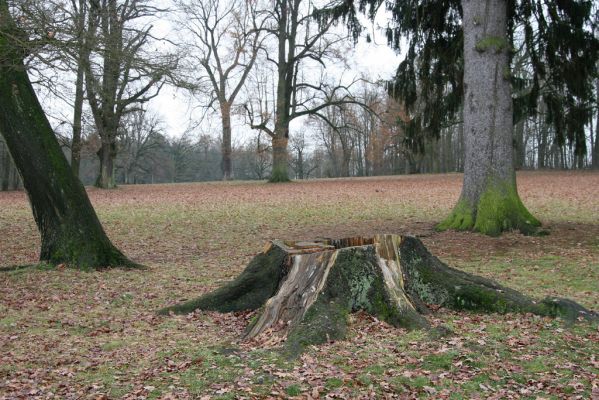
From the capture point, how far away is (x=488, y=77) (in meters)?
11.1

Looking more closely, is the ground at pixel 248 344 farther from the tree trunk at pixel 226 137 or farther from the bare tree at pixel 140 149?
the bare tree at pixel 140 149

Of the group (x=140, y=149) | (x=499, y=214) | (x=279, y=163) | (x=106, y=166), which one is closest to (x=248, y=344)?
(x=499, y=214)

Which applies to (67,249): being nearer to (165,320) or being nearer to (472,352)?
(165,320)

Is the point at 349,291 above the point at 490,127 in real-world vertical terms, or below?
below

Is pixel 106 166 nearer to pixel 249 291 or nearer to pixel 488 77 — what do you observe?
pixel 488 77

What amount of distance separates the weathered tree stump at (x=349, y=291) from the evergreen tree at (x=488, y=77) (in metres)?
5.25

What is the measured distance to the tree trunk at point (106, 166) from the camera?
108 feet

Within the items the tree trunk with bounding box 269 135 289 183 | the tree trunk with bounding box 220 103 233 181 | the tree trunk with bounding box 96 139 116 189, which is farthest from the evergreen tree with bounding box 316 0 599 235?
the tree trunk with bounding box 96 139 116 189

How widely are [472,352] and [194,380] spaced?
2.25 meters

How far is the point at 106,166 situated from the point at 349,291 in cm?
3046

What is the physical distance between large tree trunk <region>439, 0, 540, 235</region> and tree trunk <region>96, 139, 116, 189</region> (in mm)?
25821

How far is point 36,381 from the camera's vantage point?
4391 millimetres

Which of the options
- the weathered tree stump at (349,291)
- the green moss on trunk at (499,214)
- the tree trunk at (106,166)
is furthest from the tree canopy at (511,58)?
the tree trunk at (106,166)

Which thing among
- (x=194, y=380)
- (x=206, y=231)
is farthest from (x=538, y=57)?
(x=194, y=380)
